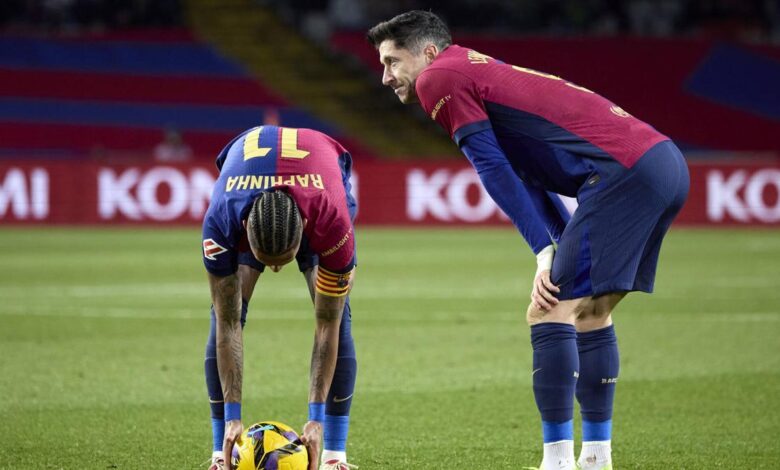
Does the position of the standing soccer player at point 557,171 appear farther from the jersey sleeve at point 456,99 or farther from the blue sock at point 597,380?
the blue sock at point 597,380

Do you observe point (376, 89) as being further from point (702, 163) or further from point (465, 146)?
point (465, 146)

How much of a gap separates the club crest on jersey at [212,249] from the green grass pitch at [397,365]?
52.1 inches

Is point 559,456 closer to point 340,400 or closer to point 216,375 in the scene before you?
point 340,400

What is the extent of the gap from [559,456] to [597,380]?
0.53 meters

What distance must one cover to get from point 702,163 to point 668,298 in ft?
A: 34.0

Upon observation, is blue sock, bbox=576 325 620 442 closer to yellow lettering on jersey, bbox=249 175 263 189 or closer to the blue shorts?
the blue shorts

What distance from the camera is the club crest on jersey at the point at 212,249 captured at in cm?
524

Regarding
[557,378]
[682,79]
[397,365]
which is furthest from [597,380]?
[682,79]

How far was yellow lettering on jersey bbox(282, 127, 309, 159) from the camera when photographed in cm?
554

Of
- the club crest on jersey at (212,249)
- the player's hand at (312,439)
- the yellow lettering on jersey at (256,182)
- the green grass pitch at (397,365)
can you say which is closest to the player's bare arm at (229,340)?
the club crest on jersey at (212,249)

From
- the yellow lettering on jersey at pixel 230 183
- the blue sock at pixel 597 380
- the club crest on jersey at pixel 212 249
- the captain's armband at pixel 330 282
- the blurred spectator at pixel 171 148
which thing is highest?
the yellow lettering on jersey at pixel 230 183

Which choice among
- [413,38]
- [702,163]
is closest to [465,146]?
[413,38]

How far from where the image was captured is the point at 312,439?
17.7 feet

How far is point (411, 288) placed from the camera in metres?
14.6
